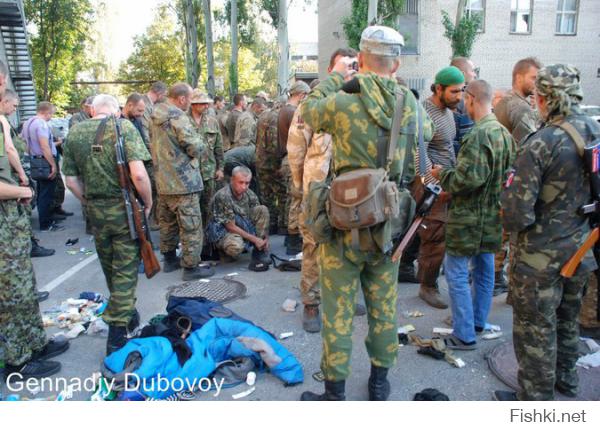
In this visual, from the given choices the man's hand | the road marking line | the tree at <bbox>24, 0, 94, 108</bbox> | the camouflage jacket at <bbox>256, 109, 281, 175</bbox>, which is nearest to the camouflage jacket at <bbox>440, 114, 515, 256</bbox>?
the man's hand

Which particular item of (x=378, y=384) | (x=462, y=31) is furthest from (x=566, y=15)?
(x=378, y=384)

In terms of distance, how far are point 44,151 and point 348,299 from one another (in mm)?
6653

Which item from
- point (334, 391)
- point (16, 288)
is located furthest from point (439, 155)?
point (16, 288)

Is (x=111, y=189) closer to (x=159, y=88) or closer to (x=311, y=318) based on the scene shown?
(x=311, y=318)

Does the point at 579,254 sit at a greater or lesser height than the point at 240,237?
greater

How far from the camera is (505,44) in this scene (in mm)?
21859

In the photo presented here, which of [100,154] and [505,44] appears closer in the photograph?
[100,154]

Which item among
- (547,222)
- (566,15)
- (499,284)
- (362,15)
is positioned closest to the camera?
(547,222)

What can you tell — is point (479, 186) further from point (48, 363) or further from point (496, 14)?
point (496, 14)

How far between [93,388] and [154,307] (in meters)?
1.42

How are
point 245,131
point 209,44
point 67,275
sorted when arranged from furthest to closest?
point 209,44 < point 245,131 < point 67,275

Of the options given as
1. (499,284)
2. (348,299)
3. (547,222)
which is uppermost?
(547,222)

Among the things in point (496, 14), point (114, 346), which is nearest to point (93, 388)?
point (114, 346)

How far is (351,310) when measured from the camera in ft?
9.55
